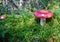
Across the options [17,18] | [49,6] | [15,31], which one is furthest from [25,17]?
[49,6]

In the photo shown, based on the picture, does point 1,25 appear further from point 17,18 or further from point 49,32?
point 49,32

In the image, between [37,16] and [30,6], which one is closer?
[37,16]

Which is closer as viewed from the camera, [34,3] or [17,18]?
[17,18]

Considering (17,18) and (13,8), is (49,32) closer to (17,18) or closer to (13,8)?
(17,18)

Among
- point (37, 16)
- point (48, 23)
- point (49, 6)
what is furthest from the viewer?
point (49, 6)

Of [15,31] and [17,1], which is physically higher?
[17,1]

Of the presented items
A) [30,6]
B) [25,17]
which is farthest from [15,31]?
[30,6]

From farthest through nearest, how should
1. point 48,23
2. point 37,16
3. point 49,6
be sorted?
point 49,6 → point 48,23 → point 37,16

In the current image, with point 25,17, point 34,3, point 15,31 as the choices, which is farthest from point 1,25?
point 34,3

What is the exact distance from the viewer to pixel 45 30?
2.53 metres

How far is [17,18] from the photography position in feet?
9.04

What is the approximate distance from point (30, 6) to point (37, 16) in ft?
2.08

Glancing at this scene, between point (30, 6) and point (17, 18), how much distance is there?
0.43 meters

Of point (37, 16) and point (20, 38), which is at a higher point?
point (37, 16)
